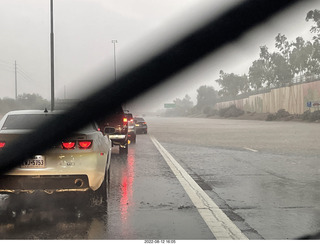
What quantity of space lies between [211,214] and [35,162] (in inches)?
106

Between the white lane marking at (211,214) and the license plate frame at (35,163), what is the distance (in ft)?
8.05

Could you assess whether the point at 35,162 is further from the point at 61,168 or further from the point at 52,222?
the point at 52,222

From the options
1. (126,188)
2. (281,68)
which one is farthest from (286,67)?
(126,188)

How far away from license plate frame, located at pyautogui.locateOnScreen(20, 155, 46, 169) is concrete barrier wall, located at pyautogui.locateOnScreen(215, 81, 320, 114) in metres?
62.0

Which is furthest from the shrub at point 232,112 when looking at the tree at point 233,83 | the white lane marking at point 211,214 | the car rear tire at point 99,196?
the car rear tire at point 99,196

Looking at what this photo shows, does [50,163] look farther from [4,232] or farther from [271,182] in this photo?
[271,182]

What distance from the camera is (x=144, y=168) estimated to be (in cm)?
1112

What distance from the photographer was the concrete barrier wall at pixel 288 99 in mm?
65312

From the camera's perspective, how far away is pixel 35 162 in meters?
5.70

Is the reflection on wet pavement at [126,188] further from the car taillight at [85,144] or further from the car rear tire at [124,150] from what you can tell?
the car rear tire at [124,150]

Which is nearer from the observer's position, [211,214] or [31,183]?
[31,183]

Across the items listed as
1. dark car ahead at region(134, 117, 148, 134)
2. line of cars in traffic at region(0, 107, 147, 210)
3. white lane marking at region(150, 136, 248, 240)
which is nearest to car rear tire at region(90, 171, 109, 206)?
line of cars in traffic at region(0, 107, 147, 210)
